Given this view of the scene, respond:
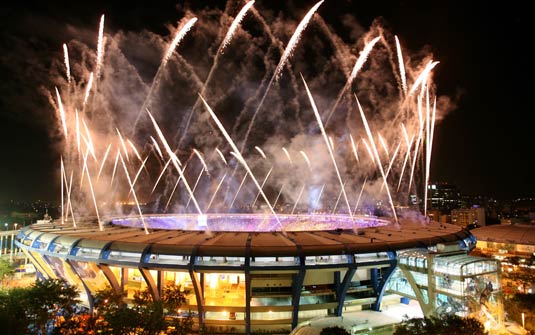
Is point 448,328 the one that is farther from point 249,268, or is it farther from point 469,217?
point 469,217

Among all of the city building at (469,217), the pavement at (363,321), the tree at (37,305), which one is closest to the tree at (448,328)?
the pavement at (363,321)

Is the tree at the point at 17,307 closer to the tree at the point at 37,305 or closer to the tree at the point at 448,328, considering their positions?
the tree at the point at 37,305

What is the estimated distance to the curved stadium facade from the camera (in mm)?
32406

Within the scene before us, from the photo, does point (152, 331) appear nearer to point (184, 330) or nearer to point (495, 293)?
point (184, 330)

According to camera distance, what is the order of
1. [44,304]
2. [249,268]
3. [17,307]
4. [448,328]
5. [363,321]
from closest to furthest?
1. [448,328]
2. [17,307]
3. [44,304]
4. [249,268]
5. [363,321]

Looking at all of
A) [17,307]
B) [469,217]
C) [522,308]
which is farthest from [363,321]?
[469,217]

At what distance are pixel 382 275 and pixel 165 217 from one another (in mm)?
41762

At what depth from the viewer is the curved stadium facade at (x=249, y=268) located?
106 feet

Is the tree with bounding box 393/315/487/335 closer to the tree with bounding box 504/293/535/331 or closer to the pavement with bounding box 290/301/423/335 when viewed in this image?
the pavement with bounding box 290/301/423/335

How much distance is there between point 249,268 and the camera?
104 feet

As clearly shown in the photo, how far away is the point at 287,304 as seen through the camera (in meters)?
33.2

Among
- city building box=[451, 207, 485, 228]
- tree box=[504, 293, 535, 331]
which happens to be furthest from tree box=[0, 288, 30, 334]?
city building box=[451, 207, 485, 228]

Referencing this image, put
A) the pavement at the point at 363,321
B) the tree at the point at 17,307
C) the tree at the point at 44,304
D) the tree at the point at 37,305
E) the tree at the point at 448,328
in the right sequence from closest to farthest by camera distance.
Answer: the tree at the point at 448,328
the tree at the point at 17,307
the tree at the point at 37,305
the tree at the point at 44,304
the pavement at the point at 363,321

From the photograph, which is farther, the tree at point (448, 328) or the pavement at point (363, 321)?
the pavement at point (363, 321)
